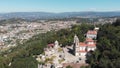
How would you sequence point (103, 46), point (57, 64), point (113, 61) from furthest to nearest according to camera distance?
1. point (103, 46)
2. point (57, 64)
3. point (113, 61)

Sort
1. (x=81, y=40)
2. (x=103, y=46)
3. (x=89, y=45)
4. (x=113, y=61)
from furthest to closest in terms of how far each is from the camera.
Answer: (x=81, y=40) < (x=89, y=45) < (x=103, y=46) < (x=113, y=61)

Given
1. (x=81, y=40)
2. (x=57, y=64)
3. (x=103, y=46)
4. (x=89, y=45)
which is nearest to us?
(x=57, y=64)

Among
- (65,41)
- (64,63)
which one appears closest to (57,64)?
(64,63)

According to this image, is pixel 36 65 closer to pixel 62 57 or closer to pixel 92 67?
pixel 62 57

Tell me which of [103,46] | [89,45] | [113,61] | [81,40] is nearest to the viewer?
[113,61]

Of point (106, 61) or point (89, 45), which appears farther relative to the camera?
point (89, 45)

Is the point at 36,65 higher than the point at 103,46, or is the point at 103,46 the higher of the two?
the point at 103,46

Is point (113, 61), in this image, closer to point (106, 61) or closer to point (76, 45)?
point (106, 61)

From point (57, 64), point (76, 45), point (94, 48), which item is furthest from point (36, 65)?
point (94, 48)

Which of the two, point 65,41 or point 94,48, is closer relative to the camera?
point 94,48
